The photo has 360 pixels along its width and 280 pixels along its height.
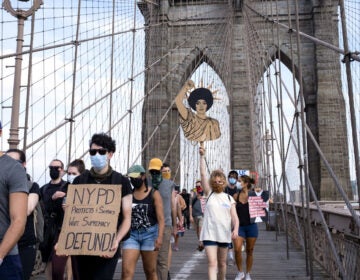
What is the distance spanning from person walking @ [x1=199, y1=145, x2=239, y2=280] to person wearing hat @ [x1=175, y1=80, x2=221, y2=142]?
1.35 metres

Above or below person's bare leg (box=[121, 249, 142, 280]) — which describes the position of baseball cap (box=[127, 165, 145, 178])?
above

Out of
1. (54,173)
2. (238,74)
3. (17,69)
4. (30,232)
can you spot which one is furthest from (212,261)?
(238,74)

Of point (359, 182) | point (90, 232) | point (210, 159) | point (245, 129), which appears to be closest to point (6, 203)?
point (90, 232)

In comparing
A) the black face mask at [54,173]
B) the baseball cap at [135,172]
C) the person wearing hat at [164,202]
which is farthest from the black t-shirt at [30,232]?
the person wearing hat at [164,202]

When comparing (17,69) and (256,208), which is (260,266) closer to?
(256,208)

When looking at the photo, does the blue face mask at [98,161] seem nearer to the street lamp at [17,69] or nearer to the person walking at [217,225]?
the person walking at [217,225]

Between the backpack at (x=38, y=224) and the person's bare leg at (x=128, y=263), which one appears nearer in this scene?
the backpack at (x=38, y=224)

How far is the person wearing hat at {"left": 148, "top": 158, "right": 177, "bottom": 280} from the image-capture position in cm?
448

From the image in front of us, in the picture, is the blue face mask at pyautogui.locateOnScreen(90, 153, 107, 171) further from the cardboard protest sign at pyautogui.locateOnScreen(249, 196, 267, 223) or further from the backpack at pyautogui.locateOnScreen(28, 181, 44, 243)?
the cardboard protest sign at pyautogui.locateOnScreen(249, 196, 267, 223)

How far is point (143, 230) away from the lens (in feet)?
12.6

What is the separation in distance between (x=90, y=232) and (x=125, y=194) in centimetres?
29

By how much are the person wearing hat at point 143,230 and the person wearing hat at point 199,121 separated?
6.85 feet

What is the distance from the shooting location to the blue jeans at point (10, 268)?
6.92 feet

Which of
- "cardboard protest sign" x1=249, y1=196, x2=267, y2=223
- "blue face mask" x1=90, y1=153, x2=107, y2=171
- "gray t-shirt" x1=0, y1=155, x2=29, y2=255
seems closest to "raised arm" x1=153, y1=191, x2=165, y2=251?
"blue face mask" x1=90, y1=153, x2=107, y2=171
